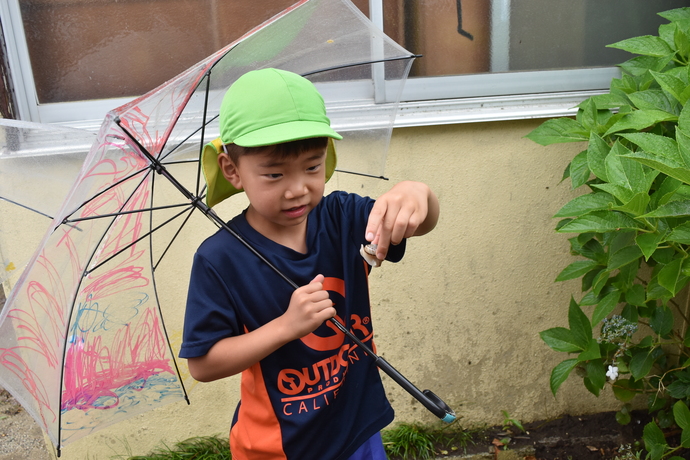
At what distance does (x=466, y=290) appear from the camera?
2770 millimetres

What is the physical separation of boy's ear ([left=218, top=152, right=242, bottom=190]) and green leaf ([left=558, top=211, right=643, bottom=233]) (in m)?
0.87

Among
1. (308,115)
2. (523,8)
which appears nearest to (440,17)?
(523,8)

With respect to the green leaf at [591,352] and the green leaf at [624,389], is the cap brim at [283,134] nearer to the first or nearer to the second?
A: the green leaf at [591,352]

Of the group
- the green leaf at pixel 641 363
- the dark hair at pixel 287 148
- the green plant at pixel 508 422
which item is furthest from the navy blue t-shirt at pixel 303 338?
the green plant at pixel 508 422

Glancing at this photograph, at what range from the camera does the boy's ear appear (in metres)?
1.42

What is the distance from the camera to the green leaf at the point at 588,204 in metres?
1.71

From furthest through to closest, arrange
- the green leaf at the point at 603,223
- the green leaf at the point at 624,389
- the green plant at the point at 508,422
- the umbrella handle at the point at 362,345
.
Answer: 1. the green plant at the point at 508,422
2. the green leaf at the point at 624,389
3. the green leaf at the point at 603,223
4. the umbrella handle at the point at 362,345

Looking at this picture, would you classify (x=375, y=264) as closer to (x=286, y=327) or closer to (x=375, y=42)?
(x=286, y=327)

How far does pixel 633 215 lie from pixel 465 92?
1.31m

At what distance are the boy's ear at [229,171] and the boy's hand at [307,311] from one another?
0.30m

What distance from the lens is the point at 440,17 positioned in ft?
8.84

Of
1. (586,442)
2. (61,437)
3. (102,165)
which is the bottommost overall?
(586,442)

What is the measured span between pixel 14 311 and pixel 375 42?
1.16m

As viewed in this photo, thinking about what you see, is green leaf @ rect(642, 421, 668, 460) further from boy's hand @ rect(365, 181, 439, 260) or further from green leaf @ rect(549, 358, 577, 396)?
boy's hand @ rect(365, 181, 439, 260)
